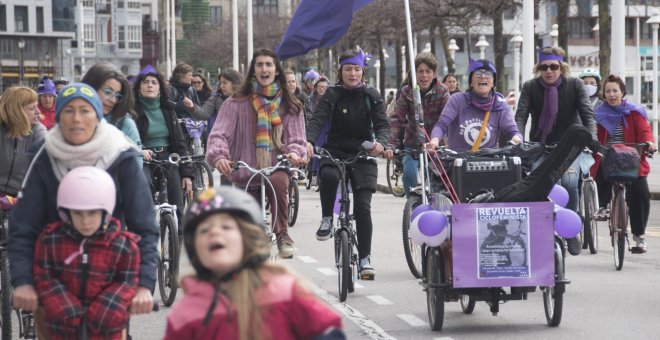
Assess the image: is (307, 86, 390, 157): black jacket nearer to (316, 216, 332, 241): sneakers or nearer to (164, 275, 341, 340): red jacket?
(316, 216, 332, 241): sneakers

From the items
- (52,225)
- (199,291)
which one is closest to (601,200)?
(52,225)

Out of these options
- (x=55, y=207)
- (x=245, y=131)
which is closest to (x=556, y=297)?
(x=245, y=131)

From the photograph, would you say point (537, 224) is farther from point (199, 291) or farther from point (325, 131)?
point (199, 291)

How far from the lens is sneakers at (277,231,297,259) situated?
1028 centimetres

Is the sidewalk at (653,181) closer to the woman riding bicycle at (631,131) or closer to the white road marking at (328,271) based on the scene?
the woman riding bicycle at (631,131)

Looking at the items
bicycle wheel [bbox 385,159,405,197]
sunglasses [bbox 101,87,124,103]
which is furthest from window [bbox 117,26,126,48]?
sunglasses [bbox 101,87,124,103]

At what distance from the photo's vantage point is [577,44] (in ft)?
349

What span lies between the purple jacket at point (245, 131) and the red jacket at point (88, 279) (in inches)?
176

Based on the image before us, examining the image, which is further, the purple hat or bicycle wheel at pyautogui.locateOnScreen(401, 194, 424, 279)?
the purple hat

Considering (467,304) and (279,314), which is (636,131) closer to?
(467,304)

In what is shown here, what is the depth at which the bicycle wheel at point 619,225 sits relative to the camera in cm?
1316

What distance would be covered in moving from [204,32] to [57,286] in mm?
106332

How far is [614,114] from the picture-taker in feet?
45.3

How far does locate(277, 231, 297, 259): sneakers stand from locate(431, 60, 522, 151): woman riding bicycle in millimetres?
1401
